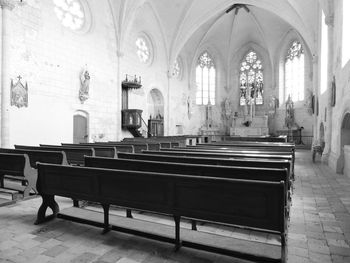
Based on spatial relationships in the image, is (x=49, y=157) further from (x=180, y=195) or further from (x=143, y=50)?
(x=143, y=50)

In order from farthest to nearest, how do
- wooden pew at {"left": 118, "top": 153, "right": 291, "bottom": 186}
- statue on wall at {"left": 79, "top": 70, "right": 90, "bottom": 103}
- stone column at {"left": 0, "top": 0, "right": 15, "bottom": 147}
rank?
statue on wall at {"left": 79, "top": 70, "right": 90, "bottom": 103} < stone column at {"left": 0, "top": 0, "right": 15, "bottom": 147} < wooden pew at {"left": 118, "top": 153, "right": 291, "bottom": 186}

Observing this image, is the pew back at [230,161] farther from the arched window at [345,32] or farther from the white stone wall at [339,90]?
the arched window at [345,32]

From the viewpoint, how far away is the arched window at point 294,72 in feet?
74.7

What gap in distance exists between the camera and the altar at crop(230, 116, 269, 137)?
23361 millimetres

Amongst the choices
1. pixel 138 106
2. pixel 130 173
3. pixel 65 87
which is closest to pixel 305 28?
pixel 138 106

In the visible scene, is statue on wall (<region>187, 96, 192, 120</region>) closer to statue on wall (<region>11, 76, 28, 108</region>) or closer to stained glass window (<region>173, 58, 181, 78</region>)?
stained glass window (<region>173, 58, 181, 78</region>)

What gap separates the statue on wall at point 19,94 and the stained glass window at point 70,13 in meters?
4.06

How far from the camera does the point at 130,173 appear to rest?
11.0ft

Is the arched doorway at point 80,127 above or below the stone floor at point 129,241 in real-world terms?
above

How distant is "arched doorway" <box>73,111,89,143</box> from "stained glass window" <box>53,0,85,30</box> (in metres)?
4.26

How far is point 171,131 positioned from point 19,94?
41.7 ft

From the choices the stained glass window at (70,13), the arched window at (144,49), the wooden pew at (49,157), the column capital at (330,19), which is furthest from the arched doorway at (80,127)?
the column capital at (330,19)

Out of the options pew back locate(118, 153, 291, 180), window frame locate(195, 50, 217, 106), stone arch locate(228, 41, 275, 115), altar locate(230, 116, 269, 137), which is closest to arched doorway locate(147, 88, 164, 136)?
window frame locate(195, 50, 217, 106)

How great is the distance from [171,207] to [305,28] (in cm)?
1750
